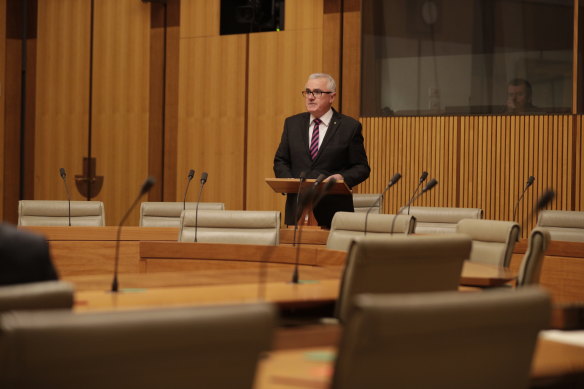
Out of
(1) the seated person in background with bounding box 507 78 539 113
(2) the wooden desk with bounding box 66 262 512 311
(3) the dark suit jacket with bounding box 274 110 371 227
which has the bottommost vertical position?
(2) the wooden desk with bounding box 66 262 512 311

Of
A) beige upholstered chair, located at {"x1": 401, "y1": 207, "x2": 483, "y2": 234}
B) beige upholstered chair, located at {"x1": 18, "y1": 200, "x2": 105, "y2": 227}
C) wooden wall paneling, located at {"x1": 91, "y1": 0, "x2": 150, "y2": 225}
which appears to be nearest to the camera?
beige upholstered chair, located at {"x1": 401, "y1": 207, "x2": 483, "y2": 234}

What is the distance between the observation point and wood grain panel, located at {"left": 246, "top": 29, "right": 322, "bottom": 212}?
31.8 ft

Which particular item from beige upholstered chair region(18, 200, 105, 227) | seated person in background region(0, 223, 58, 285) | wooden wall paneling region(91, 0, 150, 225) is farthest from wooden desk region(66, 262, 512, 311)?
wooden wall paneling region(91, 0, 150, 225)

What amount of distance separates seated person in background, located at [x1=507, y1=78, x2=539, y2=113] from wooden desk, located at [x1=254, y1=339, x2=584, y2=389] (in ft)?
23.2

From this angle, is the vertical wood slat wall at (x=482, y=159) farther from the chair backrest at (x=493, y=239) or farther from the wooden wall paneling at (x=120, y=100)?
the chair backrest at (x=493, y=239)

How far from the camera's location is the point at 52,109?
1073 cm

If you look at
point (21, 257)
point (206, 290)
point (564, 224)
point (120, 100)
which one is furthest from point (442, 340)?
point (120, 100)

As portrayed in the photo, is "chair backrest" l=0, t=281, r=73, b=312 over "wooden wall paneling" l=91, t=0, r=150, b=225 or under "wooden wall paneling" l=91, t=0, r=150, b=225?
under

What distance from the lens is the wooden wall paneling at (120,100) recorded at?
410 inches

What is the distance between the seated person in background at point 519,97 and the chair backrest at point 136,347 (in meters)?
7.78

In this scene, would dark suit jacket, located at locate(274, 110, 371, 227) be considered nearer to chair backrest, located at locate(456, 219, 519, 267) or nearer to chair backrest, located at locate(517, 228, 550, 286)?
chair backrest, located at locate(456, 219, 519, 267)

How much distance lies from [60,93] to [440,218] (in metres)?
5.91

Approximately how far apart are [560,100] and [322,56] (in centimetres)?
268

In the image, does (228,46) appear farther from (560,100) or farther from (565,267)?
(565,267)
